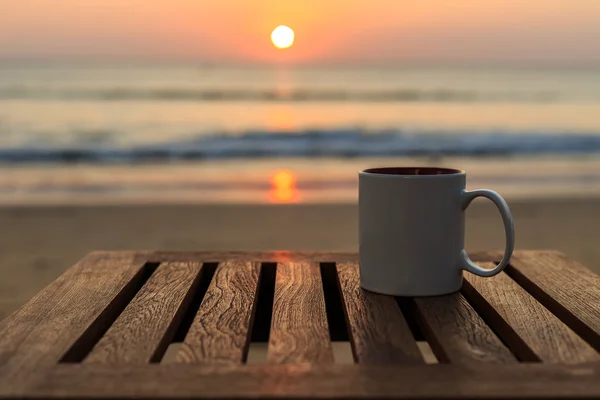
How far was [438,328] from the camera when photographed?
1.77ft

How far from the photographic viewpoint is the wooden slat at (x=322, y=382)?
394 mm

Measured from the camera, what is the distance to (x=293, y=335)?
52cm

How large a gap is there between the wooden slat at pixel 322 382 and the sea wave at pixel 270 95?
648 cm

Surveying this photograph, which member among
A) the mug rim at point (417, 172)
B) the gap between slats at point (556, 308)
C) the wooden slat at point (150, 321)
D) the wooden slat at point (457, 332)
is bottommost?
the gap between slats at point (556, 308)

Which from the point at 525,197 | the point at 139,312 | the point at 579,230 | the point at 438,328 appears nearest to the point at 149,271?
the point at 139,312

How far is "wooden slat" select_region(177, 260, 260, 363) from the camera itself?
47 centimetres

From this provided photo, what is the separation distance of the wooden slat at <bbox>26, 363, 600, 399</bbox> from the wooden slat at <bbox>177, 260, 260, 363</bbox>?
1.1 inches

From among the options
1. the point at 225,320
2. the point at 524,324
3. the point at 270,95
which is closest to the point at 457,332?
the point at 524,324

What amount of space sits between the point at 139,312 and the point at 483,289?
37 cm

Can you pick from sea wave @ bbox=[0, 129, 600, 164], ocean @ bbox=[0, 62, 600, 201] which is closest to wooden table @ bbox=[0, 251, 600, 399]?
ocean @ bbox=[0, 62, 600, 201]

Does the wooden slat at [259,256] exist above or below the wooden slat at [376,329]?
below

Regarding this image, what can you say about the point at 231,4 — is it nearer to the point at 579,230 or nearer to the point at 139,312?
the point at 579,230

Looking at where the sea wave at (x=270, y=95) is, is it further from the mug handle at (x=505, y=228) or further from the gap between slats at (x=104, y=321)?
the mug handle at (x=505, y=228)

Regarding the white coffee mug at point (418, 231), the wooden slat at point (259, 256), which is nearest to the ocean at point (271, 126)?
the wooden slat at point (259, 256)
